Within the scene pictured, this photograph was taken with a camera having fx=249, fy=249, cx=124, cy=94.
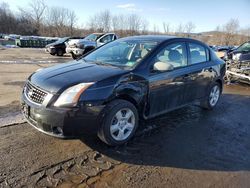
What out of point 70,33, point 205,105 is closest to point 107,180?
point 205,105

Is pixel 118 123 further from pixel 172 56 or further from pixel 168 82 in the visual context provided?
pixel 172 56

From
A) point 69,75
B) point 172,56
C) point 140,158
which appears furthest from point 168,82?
point 69,75

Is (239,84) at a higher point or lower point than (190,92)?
lower

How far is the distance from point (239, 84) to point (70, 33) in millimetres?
52408

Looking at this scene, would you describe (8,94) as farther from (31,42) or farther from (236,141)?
(31,42)

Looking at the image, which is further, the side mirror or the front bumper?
the side mirror

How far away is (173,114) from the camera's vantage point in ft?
17.2

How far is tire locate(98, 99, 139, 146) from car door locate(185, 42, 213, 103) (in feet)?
4.85

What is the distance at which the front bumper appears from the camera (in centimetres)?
320

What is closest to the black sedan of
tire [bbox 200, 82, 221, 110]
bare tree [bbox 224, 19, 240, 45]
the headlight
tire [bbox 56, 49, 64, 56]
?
the headlight

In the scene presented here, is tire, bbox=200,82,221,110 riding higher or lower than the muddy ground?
higher

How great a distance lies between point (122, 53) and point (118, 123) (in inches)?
54.6

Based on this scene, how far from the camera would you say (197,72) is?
493cm

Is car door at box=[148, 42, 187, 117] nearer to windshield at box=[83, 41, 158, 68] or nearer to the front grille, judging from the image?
windshield at box=[83, 41, 158, 68]
